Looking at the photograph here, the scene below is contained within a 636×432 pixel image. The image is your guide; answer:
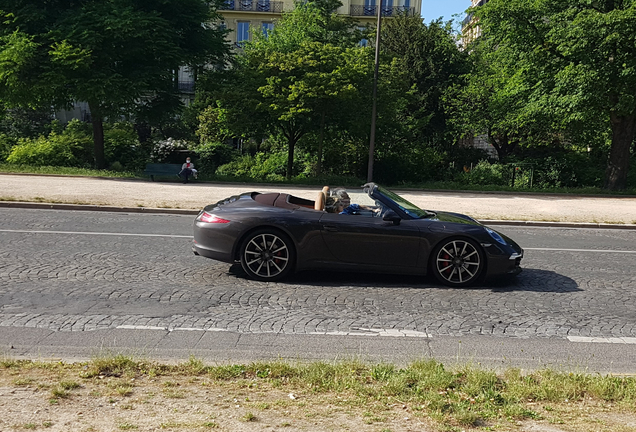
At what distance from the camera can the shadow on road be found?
788 cm

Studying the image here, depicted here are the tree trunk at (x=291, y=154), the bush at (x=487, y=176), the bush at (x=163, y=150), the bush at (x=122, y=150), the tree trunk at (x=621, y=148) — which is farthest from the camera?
the bush at (x=163, y=150)

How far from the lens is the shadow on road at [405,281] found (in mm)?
7879

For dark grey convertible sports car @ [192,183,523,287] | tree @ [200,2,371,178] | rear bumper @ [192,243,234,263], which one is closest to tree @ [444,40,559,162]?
tree @ [200,2,371,178]

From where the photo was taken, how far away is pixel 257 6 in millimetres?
57719

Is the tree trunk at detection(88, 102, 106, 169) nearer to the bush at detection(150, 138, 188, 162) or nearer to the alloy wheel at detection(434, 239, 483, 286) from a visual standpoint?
the bush at detection(150, 138, 188, 162)

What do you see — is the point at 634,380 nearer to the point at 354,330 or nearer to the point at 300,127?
the point at 354,330

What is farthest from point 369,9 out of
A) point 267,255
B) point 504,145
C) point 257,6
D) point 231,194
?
point 267,255

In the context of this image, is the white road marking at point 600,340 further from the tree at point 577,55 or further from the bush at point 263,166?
the bush at point 263,166

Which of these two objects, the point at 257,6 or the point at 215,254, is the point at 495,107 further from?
the point at 257,6

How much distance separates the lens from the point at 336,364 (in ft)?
15.2

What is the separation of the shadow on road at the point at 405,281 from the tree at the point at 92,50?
64.9 ft

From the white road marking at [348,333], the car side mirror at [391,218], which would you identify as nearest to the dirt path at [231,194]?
the car side mirror at [391,218]

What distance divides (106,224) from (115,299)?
6.52 metres

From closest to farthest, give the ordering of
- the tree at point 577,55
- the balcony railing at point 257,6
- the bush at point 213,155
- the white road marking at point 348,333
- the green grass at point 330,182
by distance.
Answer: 1. the white road marking at point 348,333
2. the tree at point 577,55
3. the green grass at point 330,182
4. the bush at point 213,155
5. the balcony railing at point 257,6
